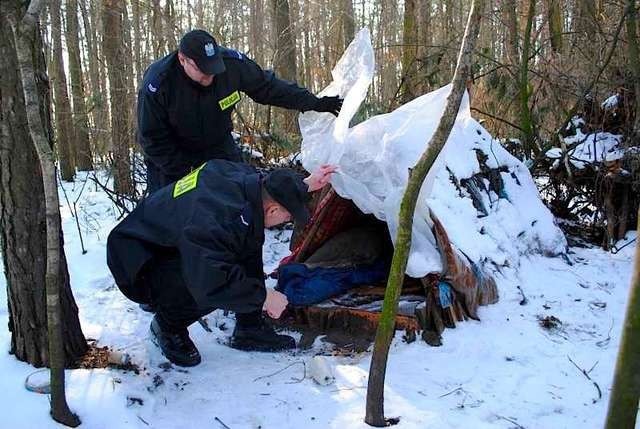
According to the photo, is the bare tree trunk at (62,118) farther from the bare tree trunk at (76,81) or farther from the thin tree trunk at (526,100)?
the thin tree trunk at (526,100)

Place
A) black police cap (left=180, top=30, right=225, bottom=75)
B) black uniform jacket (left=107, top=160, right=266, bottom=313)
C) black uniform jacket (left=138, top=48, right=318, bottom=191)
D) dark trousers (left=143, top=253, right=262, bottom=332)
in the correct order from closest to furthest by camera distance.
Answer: black uniform jacket (left=107, top=160, right=266, bottom=313) → dark trousers (left=143, top=253, right=262, bottom=332) → black police cap (left=180, top=30, right=225, bottom=75) → black uniform jacket (left=138, top=48, right=318, bottom=191)

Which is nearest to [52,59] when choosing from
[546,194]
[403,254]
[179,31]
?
[179,31]

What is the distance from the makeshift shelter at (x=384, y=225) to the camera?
10.9 ft

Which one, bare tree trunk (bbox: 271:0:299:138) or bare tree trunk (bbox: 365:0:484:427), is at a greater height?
bare tree trunk (bbox: 271:0:299:138)

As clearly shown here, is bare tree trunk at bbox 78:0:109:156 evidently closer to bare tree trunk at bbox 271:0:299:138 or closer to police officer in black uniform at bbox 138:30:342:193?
bare tree trunk at bbox 271:0:299:138

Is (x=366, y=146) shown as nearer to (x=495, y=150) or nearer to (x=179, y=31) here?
(x=495, y=150)

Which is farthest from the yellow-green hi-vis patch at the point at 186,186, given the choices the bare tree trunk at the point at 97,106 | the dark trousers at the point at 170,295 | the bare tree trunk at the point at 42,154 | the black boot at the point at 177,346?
the bare tree trunk at the point at 97,106

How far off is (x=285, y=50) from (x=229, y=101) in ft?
14.1

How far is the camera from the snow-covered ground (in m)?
2.41

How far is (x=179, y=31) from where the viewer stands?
21.4ft

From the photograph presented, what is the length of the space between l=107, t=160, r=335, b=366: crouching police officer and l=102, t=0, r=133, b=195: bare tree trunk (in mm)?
2926

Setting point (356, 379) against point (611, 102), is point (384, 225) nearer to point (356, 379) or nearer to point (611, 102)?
point (356, 379)

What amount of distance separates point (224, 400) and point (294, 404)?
1.00ft

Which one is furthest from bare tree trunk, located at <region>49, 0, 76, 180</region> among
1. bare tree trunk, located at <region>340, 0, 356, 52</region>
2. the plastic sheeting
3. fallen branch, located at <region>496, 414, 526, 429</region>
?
fallen branch, located at <region>496, 414, 526, 429</region>
